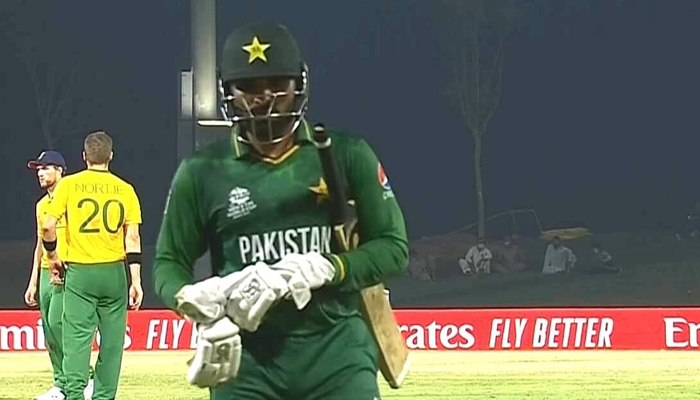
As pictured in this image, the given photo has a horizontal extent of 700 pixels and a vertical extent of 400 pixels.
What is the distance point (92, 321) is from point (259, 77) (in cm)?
669

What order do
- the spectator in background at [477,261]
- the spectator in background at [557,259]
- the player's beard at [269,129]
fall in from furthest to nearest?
the spectator in background at [557,259]
the spectator in background at [477,261]
the player's beard at [269,129]

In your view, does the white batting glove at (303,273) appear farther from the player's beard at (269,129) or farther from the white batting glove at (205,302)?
the player's beard at (269,129)

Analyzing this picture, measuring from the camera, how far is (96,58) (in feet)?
115

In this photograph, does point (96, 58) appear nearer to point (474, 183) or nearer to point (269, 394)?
point (474, 183)

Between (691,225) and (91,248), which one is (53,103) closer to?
(691,225)

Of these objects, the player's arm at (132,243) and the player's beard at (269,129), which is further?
the player's arm at (132,243)

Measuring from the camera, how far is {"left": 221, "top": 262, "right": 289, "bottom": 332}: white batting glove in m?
4.43

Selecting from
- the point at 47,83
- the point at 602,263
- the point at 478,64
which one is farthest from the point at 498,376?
the point at 47,83

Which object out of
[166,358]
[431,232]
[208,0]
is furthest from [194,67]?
[431,232]

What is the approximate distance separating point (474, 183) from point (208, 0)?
19.2 m

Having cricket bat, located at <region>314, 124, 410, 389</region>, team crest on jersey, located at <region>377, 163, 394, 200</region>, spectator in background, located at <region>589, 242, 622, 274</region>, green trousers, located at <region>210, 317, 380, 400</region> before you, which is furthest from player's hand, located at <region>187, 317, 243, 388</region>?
spectator in background, located at <region>589, 242, 622, 274</region>

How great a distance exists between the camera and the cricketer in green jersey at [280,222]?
→ 470 centimetres

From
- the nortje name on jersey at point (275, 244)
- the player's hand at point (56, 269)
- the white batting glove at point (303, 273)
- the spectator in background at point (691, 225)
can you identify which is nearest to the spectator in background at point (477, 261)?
the spectator in background at point (691, 225)

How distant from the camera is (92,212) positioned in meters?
11.0
